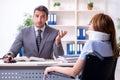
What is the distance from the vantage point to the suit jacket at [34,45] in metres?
2.99

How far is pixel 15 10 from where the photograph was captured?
5.25m

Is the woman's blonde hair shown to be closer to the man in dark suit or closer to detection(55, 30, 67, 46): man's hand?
detection(55, 30, 67, 46): man's hand

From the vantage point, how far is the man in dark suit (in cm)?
299

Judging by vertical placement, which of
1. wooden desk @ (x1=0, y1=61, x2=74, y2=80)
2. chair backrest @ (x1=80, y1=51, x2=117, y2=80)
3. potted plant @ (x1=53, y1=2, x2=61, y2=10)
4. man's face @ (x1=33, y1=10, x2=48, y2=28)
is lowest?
wooden desk @ (x1=0, y1=61, x2=74, y2=80)

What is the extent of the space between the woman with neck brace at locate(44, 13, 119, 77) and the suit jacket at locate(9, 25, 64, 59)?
40.3 inches

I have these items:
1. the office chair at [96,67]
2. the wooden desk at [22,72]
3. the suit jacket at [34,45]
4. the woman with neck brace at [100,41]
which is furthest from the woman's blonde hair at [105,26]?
the suit jacket at [34,45]

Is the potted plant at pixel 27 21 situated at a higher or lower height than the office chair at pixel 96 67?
higher

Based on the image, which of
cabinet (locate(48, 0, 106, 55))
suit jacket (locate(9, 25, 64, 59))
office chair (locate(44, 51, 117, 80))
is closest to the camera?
office chair (locate(44, 51, 117, 80))

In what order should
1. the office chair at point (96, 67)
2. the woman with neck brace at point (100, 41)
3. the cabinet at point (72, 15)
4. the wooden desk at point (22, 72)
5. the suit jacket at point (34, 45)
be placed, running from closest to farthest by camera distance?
the office chair at point (96, 67)
the woman with neck brace at point (100, 41)
the wooden desk at point (22, 72)
the suit jacket at point (34, 45)
the cabinet at point (72, 15)

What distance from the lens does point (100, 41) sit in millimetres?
1923

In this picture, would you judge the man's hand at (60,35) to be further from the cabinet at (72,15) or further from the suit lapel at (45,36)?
the cabinet at (72,15)

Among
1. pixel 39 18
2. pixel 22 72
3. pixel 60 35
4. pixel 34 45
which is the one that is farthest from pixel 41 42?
pixel 22 72

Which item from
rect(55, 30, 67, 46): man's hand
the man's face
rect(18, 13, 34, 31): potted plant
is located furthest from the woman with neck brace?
rect(18, 13, 34, 31): potted plant

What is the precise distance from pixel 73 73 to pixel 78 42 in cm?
327
